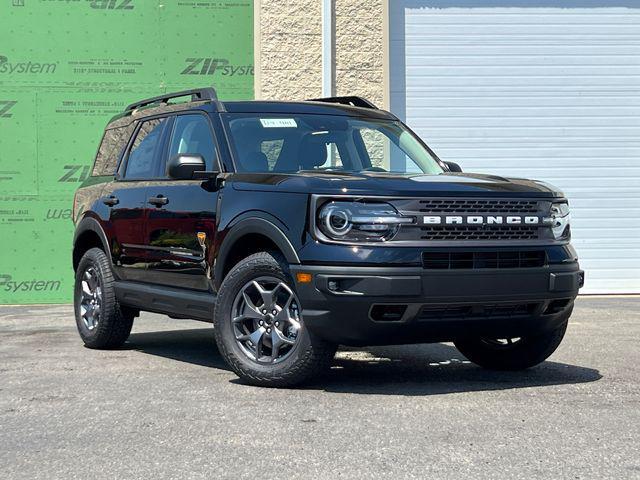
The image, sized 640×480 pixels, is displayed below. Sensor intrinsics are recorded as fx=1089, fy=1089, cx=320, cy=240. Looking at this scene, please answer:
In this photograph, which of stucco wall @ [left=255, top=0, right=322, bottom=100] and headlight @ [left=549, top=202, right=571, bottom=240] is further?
stucco wall @ [left=255, top=0, right=322, bottom=100]

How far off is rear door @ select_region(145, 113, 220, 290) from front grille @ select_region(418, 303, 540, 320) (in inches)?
65.0

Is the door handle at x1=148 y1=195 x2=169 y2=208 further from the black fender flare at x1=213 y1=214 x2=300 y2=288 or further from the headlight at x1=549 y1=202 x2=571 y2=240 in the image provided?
the headlight at x1=549 y1=202 x2=571 y2=240

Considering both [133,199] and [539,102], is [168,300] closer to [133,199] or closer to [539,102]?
[133,199]

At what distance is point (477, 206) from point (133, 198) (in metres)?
3.01

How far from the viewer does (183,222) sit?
746 cm

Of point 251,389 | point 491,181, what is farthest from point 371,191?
point 251,389

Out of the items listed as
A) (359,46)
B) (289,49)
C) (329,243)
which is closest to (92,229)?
(329,243)

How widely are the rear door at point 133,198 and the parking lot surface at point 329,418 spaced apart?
757 millimetres

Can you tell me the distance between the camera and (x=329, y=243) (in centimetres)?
615

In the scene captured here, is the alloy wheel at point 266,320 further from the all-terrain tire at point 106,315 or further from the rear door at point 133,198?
the all-terrain tire at point 106,315

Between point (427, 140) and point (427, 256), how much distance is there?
29.2 feet

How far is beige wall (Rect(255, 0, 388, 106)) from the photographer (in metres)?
14.8

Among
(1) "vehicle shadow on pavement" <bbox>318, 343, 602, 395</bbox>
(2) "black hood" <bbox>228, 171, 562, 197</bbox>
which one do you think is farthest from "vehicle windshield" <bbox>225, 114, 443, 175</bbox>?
(1) "vehicle shadow on pavement" <bbox>318, 343, 602, 395</bbox>

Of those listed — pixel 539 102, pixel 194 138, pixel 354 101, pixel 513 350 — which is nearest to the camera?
pixel 513 350
